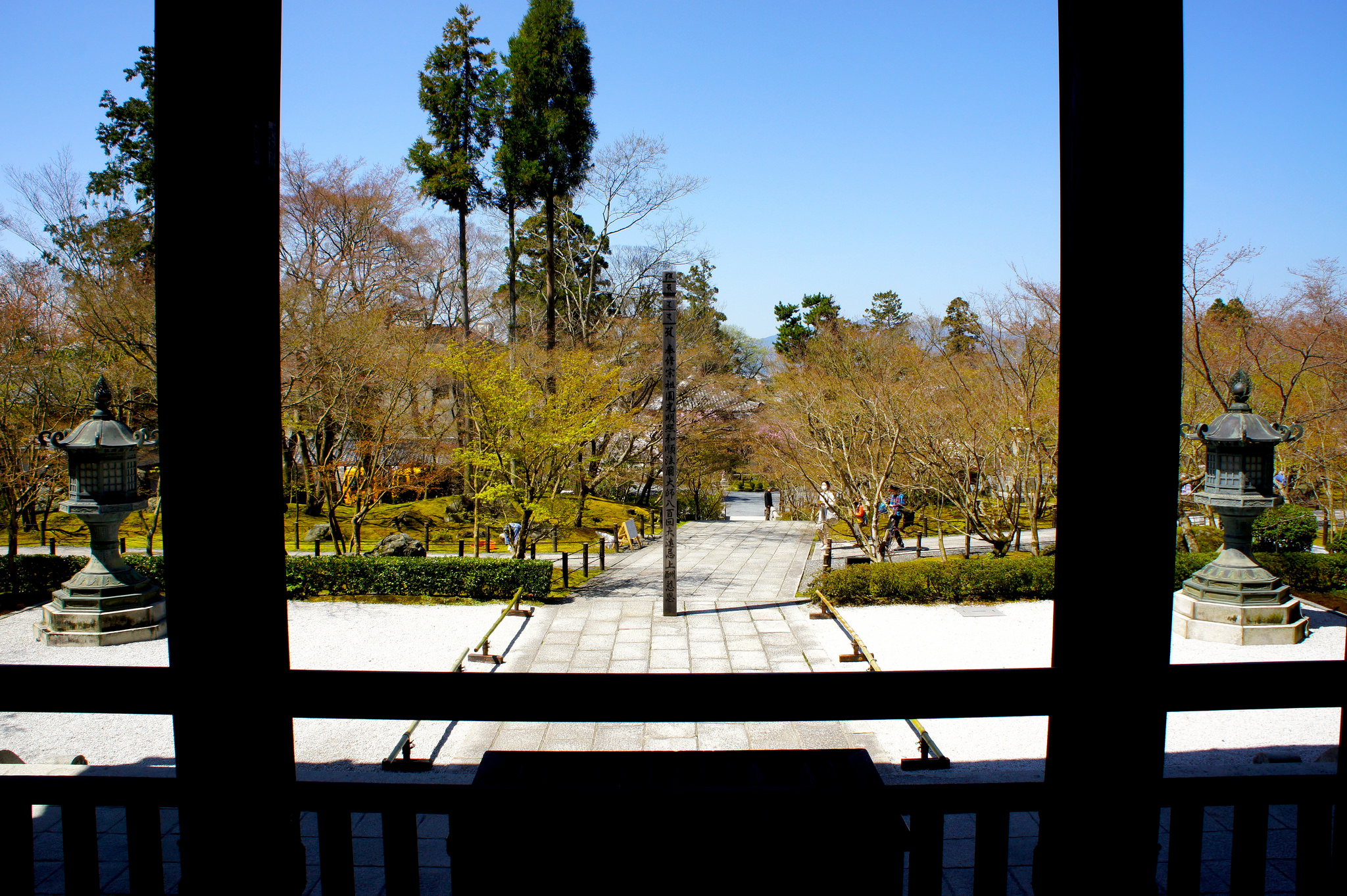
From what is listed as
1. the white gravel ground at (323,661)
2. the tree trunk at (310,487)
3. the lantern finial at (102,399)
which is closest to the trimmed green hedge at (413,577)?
the white gravel ground at (323,661)

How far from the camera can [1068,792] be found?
1.72m

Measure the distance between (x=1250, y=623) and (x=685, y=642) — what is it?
6.55 meters

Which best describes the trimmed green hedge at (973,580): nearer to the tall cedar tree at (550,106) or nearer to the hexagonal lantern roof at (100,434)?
the hexagonal lantern roof at (100,434)

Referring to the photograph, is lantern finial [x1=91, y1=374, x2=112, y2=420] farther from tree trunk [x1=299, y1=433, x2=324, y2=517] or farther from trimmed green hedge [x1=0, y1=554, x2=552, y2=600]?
tree trunk [x1=299, y1=433, x2=324, y2=517]

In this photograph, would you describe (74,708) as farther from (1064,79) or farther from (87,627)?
(87,627)

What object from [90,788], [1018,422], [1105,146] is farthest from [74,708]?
[1018,422]

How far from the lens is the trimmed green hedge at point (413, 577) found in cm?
1144

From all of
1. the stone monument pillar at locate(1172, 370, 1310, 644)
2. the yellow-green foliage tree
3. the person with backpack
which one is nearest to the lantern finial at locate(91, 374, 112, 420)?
the yellow-green foliage tree

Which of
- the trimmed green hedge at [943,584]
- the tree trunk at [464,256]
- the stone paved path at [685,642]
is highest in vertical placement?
the tree trunk at [464,256]

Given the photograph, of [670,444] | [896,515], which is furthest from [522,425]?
[896,515]

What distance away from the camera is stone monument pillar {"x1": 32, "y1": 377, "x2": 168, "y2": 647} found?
8.81 meters

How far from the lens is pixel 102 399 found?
8703 millimetres

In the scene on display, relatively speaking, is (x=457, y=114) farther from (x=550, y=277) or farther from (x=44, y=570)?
(x=44, y=570)

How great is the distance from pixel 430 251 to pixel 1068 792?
22654mm
